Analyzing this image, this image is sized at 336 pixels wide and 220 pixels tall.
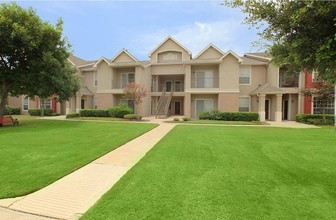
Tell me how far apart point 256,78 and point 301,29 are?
77.1ft

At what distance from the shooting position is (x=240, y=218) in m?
3.50

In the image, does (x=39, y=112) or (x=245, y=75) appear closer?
(x=245, y=75)

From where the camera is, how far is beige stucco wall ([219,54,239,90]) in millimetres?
25438

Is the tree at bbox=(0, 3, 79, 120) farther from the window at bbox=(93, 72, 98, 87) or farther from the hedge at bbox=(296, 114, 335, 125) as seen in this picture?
the hedge at bbox=(296, 114, 335, 125)

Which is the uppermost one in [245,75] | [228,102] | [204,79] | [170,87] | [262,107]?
[245,75]

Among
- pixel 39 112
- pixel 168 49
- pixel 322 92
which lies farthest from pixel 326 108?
pixel 39 112

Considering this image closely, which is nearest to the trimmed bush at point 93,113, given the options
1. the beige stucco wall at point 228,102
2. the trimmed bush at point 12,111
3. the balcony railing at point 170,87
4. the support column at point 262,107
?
the balcony railing at point 170,87

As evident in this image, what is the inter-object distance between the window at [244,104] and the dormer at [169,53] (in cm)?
912

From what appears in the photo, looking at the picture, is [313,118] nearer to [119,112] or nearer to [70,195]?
[119,112]

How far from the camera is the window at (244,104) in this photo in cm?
2677

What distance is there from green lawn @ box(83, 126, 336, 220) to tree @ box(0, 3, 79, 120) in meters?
12.7

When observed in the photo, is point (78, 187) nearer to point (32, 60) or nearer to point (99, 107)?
point (32, 60)

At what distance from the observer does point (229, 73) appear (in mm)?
25562

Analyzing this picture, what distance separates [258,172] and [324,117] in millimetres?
20694
